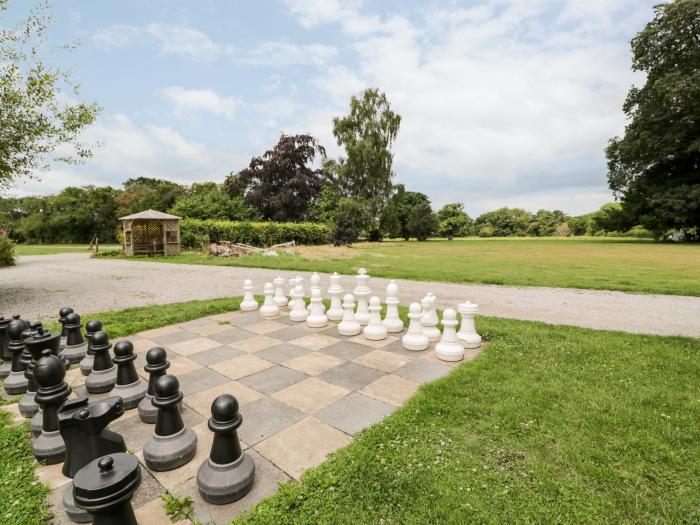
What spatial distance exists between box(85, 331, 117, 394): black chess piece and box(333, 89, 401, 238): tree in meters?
27.1

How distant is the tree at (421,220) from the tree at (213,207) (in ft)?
79.3

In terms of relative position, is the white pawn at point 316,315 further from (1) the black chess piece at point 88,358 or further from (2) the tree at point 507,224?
(2) the tree at point 507,224

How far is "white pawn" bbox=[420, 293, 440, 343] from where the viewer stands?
12.2ft

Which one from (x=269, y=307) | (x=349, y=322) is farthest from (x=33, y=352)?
(x=349, y=322)

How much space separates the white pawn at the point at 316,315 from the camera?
420 cm

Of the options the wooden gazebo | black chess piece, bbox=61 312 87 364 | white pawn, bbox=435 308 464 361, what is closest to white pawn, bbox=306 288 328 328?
white pawn, bbox=435 308 464 361

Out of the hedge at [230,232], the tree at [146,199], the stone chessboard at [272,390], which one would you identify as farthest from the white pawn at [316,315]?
the tree at [146,199]

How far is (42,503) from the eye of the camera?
154cm

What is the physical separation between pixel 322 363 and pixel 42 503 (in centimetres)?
197

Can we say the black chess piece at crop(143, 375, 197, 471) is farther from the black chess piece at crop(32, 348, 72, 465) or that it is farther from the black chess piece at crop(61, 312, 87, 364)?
the black chess piece at crop(61, 312, 87, 364)

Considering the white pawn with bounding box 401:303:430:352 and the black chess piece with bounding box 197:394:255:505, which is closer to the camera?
the black chess piece with bounding box 197:394:255:505

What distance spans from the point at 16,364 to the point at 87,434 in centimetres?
189

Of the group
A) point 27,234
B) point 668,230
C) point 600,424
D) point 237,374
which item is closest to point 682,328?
point 600,424

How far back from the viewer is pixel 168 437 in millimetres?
1818
